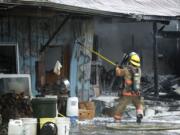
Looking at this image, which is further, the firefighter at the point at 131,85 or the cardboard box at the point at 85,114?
the cardboard box at the point at 85,114

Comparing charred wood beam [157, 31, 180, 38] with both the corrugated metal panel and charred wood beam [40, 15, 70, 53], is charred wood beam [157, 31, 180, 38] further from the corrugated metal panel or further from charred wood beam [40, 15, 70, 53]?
charred wood beam [40, 15, 70, 53]

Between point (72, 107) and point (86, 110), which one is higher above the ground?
point (72, 107)

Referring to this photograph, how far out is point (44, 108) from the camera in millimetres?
12414

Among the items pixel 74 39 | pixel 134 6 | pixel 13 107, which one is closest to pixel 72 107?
pixel 13 107

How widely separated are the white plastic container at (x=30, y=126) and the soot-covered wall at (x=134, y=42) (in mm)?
7510

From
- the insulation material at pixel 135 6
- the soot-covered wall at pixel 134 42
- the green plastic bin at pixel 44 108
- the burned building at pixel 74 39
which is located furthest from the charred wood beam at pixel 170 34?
the green plastic bin at pixel 44 108

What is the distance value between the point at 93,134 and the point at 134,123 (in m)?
1.84

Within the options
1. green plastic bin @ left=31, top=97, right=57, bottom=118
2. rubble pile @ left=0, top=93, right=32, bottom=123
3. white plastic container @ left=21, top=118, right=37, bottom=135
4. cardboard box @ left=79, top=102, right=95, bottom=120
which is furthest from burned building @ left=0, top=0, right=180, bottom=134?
white plastic container @ left=21, top=118, right=37, bottom=135

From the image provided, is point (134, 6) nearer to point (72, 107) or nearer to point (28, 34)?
point (28, 34)

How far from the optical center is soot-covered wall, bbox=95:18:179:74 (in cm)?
1981

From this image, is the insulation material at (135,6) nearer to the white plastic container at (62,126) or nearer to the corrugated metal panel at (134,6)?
the corrugated metal panel at (134,6)

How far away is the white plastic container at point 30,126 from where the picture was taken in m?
11.5

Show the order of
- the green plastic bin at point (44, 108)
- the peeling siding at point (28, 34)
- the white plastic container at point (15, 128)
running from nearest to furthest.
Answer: the white plastic container at point (15, 128) → the green plastic bin at point (44, 108) → the peeling siding at point (28, 34)

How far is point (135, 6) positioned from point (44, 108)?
6978mm
